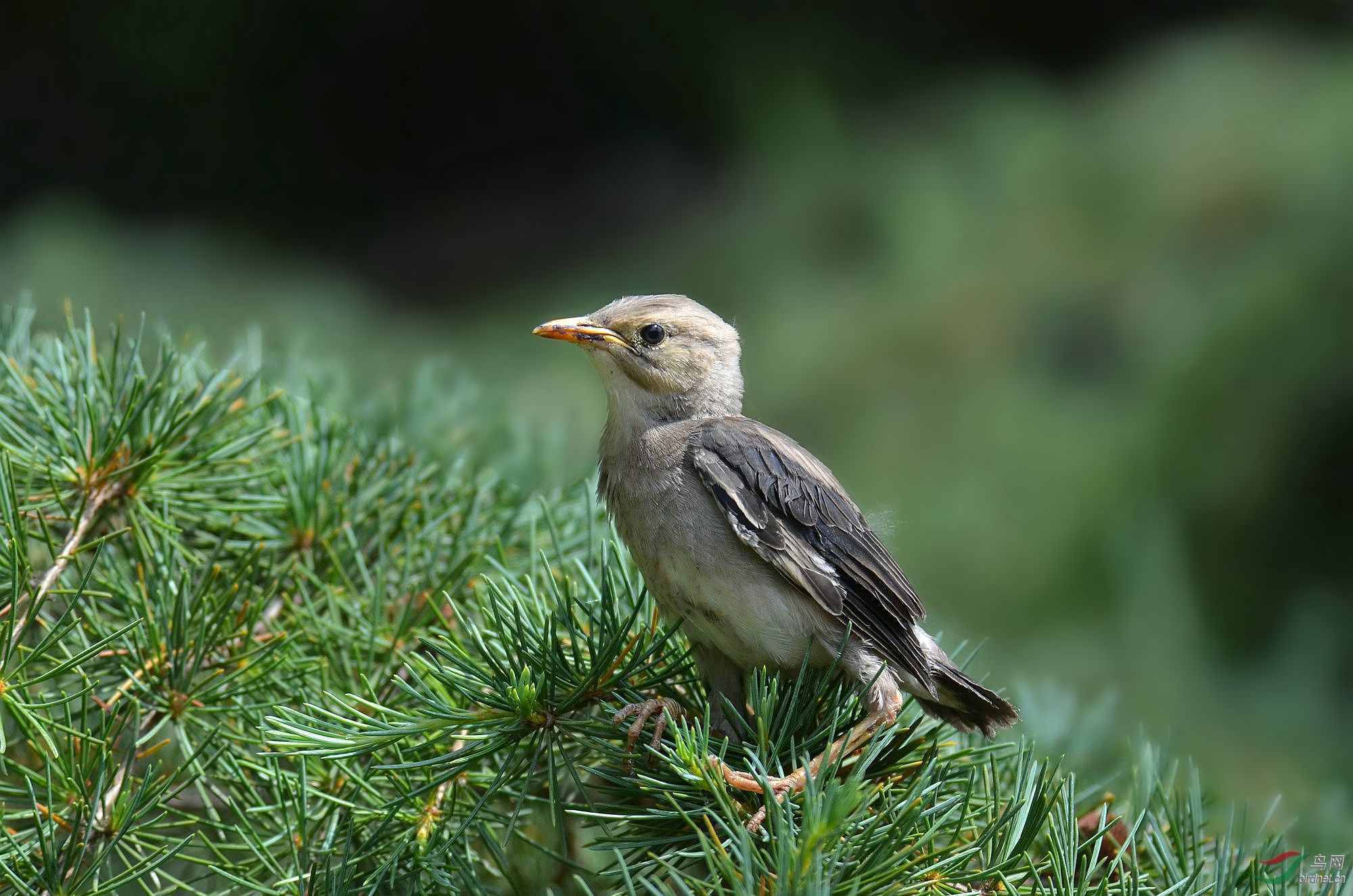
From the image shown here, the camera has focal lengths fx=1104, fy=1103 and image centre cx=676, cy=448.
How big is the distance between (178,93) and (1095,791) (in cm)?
545

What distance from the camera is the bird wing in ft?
4.58

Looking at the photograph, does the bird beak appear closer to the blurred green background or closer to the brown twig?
the blurred green background

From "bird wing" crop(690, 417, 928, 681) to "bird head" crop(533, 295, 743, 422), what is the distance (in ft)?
0.62

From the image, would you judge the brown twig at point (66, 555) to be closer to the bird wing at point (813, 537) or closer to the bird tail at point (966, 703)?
the bird wing at point (813, 537)

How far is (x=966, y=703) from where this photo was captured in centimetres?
139

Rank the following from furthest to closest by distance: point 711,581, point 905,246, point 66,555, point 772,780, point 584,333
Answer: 1. point 905,246
2. point 584,333
3. point 711,581
4. point 66,555
5. point 772,780

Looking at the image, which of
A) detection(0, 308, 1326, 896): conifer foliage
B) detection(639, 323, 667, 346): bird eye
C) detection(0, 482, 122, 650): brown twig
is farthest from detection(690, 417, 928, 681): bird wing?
detection(0, 482, 122, 650): brown twig

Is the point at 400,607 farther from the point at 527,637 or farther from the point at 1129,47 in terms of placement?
the point at 1129,47

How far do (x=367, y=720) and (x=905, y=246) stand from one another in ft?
11.9

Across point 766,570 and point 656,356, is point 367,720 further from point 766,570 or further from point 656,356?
point 656,356

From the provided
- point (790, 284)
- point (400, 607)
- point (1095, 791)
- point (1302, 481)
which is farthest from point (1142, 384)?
point (400, 607)

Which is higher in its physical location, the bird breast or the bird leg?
the bird breast

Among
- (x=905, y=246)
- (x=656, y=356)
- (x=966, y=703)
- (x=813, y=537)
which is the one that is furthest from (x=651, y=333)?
(x=905, y=246)

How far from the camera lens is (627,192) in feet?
18.1
